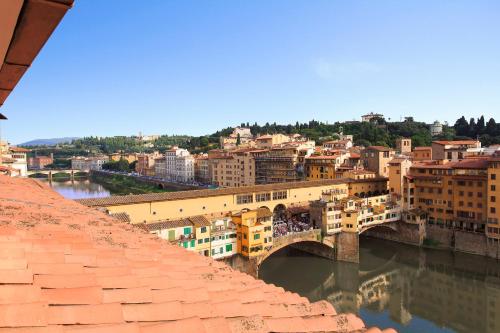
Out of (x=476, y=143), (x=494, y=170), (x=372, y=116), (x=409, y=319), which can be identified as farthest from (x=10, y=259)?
(x=372, y=116)

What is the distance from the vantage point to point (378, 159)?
1422 inches

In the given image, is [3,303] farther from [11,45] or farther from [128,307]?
[11,45]

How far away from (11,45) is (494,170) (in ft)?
93.5

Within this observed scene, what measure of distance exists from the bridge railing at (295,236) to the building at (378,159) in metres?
14.5

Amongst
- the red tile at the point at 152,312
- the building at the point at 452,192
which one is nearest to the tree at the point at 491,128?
the building at the point at 452,192

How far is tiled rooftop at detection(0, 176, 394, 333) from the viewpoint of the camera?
1.52 meters

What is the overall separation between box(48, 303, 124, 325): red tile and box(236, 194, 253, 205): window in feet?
78.5

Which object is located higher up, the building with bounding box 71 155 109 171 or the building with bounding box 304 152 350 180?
the building with bounding box 304 152 350 180

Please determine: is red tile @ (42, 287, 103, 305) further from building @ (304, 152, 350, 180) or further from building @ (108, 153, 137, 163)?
building @ (108, 153, 137, 163)

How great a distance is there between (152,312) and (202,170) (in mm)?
59439

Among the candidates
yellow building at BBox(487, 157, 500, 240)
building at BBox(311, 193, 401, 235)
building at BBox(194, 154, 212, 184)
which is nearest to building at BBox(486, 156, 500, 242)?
yellow building at BBox(487, 157, 500, 240)

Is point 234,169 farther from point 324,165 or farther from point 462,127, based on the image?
point 462,127

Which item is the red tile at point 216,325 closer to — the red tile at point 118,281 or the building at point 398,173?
the red tile at point 118,281

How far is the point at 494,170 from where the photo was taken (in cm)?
2452
